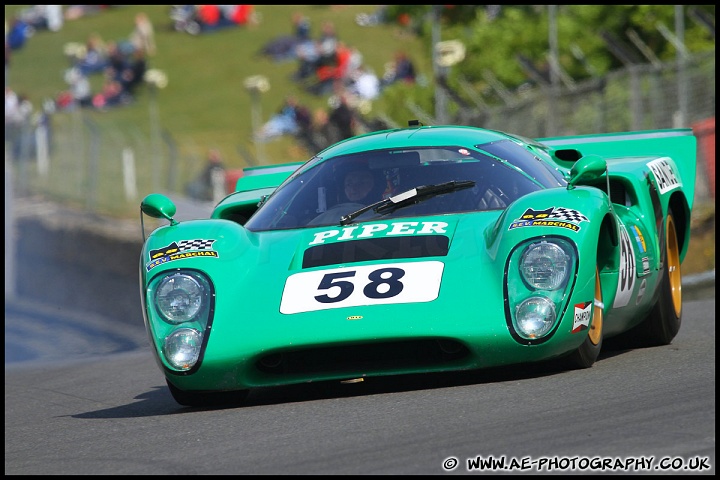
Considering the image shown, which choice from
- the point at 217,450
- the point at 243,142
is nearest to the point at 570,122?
the point at 217,450

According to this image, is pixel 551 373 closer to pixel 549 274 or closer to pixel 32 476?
pixel 549 274

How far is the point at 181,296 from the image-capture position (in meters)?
5.14

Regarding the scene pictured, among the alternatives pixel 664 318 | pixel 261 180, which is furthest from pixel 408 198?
pixel 261 180

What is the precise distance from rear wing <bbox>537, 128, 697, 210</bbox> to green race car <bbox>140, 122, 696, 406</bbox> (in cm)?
118

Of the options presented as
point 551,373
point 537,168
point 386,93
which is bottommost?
point 386,93

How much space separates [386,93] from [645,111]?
1140 centimetres

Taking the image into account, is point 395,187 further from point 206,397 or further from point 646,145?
point 646,145

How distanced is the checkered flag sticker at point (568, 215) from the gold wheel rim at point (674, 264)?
139 cm

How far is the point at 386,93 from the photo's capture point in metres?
25.0

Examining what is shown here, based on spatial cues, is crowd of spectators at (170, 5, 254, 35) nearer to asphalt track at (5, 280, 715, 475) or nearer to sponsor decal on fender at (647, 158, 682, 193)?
sponsor decal on fender at (647, 158, 682, 193)

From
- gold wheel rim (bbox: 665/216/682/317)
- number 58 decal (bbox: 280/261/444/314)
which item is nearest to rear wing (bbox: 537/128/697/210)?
gold wheel rim (bbox: 665/216/682/317)

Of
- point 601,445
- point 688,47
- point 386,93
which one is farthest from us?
point 386,93

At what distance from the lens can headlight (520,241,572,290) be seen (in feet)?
16.1

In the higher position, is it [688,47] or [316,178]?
[316,178]
